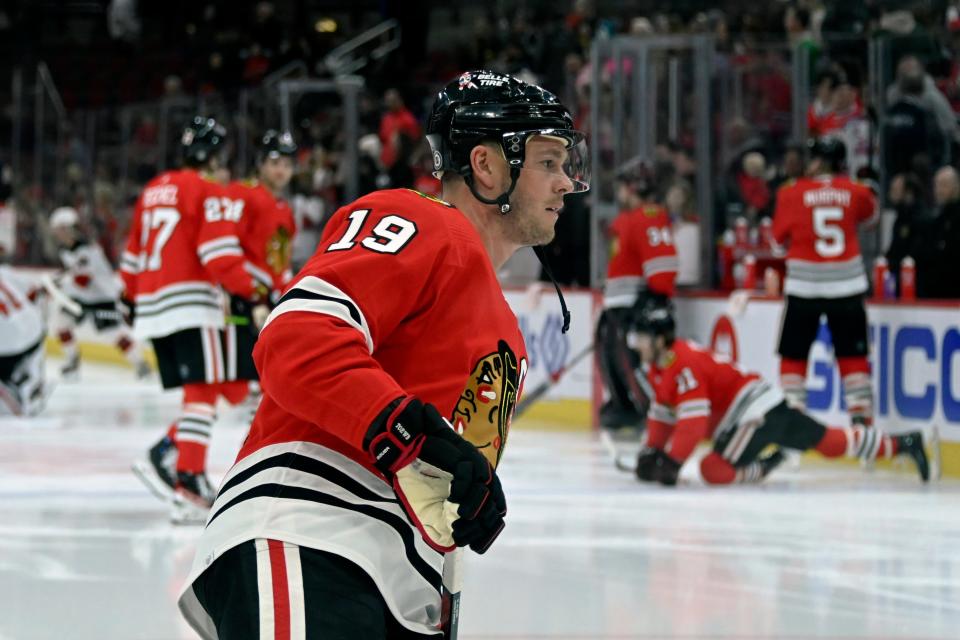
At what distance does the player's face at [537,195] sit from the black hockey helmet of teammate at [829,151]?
6.00m

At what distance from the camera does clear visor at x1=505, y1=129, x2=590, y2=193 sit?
2.04 metres

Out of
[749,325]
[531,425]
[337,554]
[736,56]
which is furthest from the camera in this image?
[531,425]

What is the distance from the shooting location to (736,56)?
9.43m

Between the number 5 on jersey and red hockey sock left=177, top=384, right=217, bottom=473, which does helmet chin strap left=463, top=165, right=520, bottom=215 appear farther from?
red hockey sock left=177, top=384, right=217, bottom=473

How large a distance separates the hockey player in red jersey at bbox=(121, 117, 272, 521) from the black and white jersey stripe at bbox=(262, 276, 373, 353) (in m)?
4.34

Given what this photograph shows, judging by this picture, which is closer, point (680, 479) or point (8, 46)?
point (680, 479)

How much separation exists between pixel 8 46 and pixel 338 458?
1970 centimetres

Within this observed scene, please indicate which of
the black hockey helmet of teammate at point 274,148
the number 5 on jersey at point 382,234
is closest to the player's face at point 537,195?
the number 5 on jersey at point 382,234

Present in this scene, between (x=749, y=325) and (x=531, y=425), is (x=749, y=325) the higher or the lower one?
the higher one

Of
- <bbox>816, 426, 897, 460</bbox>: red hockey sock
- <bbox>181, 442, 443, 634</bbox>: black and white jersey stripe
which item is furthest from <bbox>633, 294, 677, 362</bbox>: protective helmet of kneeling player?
<bbox>181, 442, 443, 634</bbox>: black and white jersey stripe

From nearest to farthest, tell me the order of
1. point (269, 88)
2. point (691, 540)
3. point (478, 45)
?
point (691, 540)
point (269, 88)
point (478, 45)

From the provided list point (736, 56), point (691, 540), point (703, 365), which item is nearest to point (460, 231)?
point (691, 540)

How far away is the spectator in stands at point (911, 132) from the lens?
28.7 feet

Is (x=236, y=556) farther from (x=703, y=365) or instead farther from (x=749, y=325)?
(x=749, y=325)
